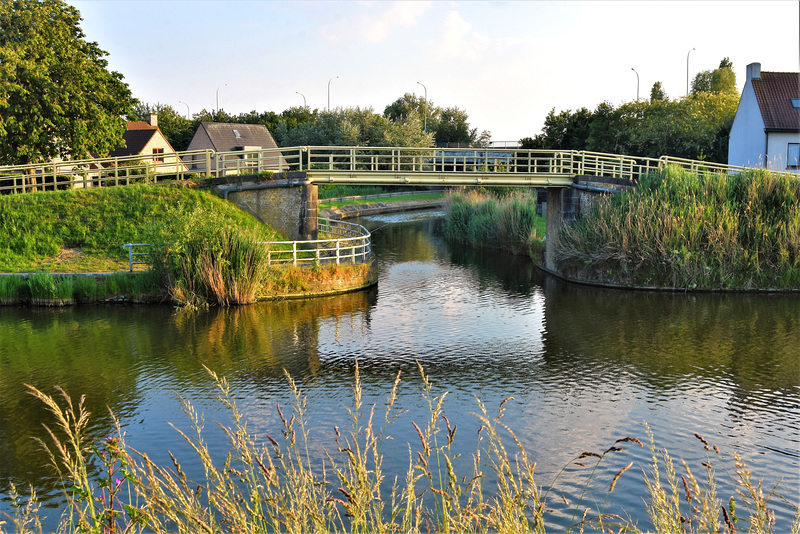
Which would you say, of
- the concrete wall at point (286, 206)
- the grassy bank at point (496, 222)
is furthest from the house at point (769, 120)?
the concrete wall at point (286, 206)

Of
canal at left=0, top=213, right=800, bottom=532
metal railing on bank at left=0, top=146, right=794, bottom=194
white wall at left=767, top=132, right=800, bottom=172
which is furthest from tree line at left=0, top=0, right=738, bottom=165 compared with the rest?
canal at left=0, top=213, right=800, bottom=532

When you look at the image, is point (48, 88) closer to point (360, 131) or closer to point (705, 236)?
point (705, 236)

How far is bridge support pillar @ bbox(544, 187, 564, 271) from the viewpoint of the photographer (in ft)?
92.9

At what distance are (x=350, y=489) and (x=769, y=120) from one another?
146ft

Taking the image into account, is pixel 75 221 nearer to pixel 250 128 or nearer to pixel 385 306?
pixel 385 306

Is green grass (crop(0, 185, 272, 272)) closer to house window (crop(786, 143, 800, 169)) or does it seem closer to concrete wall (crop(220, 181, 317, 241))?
concrete wall (crop(220, 181, 317, 241))

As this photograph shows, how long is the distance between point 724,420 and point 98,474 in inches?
373

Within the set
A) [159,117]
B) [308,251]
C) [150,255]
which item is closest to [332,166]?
[308,251]

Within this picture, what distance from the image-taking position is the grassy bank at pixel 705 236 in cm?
2386

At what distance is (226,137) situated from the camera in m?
69.2

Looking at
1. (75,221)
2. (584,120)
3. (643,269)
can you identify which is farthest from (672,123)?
(75,221)

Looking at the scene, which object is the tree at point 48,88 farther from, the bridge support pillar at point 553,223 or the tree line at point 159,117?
the bridge support pillar at point 553,223

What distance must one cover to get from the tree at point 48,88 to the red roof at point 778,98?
121 ft

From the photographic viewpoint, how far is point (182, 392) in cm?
1313
